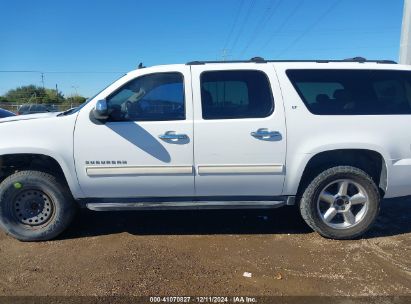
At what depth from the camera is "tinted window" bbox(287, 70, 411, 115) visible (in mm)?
4352

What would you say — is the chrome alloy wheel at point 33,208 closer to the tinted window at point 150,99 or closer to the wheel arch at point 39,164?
the wheel arch at point 39,164

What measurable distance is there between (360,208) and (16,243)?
3958mm

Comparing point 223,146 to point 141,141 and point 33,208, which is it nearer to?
point 141,141

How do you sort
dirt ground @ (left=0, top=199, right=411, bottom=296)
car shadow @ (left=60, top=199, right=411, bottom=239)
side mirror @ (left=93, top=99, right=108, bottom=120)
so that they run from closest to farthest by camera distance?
dirt ground @ (left=0, top=199, right=411, bottom=296) → side mirror @ (left=93, top=99, right=108, bottom=120) → car shadow @ (left=60, top=199, right=411, bottom=239)

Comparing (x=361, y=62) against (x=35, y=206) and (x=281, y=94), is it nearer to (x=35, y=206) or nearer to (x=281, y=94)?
(x=281, y=94)

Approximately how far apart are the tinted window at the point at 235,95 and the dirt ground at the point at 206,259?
1.47 m

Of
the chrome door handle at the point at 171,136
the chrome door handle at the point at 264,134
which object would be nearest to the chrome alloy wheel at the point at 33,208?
the chrome door handle at the point at 171,136

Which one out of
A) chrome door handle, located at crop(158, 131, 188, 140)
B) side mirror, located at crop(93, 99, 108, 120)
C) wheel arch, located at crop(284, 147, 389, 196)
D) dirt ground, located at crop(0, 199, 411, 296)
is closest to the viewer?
dirt ground, located at crop(0, 199, 411, 296)

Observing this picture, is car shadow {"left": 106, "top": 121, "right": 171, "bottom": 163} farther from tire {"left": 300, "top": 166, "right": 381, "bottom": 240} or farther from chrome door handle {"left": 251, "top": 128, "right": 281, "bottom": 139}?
tire {"left": 300, "top": 166, "right": 381, "bottom": 240}

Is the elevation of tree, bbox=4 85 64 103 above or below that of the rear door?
above

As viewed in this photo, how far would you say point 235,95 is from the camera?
14.2ft

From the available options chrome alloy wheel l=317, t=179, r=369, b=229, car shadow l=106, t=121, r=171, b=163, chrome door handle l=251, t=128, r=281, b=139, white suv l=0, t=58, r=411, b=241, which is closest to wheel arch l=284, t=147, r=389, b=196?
white suv l=0, t=58, r=411, b=241

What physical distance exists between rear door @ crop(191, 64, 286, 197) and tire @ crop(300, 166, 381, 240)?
411 mm

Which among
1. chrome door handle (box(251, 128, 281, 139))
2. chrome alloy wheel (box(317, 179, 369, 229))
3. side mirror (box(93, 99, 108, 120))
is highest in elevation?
side mirror (box(93, 99, 108, 120))
